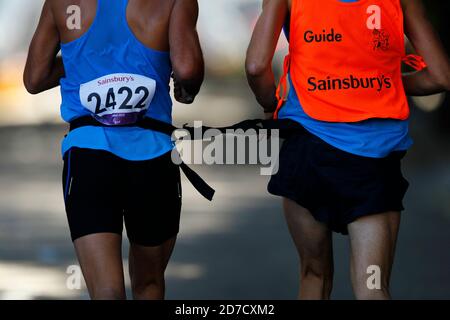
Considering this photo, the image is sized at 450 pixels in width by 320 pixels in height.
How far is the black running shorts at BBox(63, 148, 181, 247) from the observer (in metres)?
5.18

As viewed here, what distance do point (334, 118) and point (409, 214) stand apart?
6.51 m

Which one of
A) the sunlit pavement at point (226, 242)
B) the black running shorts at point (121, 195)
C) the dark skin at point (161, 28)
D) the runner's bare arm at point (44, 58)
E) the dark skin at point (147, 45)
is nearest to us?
the dark skin at point (147, 45)

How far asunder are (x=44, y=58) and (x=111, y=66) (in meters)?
0.37

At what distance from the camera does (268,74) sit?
5449mm

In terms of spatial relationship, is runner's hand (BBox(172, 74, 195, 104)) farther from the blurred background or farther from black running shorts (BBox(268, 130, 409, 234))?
the blurred background

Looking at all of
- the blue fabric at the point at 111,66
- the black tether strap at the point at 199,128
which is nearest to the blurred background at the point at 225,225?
the black tether strap at the point at 199,128

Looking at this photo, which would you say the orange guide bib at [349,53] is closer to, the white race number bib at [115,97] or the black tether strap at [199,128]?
the black tether strap at [199,128]

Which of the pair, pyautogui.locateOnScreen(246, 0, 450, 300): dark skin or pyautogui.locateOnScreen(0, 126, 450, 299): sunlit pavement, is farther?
pyautogui.locateOnScreen(0, 126, 450, 299): sunlit pavement

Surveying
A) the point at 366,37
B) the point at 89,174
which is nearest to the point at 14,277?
the point at 89,174

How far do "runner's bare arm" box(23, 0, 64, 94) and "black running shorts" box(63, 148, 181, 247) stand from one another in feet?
1.46

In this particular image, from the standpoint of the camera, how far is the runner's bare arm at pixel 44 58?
541cm

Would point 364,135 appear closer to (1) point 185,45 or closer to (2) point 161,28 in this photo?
(1) point 185,45

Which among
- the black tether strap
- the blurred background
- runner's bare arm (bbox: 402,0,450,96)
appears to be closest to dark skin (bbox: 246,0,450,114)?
runner's bare arm (bbox: 402,0,450,96)

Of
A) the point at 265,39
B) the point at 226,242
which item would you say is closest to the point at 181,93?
the point at 265,39
